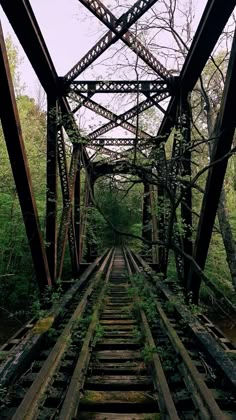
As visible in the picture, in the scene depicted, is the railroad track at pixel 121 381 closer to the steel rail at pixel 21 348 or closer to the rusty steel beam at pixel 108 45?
the steel rail at pixel 21 348

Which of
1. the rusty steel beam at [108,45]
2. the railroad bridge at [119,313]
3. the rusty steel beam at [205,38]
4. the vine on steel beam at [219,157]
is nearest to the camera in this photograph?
the railroad bridge at [119,313]

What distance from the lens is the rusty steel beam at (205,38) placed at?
4.12 meters

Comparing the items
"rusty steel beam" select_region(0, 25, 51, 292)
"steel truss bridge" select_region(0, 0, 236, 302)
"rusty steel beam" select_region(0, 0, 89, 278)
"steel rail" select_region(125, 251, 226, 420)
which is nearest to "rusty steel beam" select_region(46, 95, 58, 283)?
"steel truss bridge" select_region(0, 0, 236, 302)

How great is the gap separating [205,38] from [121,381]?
4823mm

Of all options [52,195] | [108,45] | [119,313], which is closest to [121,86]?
[108,45]

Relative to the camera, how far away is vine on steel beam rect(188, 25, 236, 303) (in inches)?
140

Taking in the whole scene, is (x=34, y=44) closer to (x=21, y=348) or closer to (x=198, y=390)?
(x=21, y=348)

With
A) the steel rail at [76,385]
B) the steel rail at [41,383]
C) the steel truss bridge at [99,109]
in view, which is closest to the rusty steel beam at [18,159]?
the steel truss bridge at [99,109]

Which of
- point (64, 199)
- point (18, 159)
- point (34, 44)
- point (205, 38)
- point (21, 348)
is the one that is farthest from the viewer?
point (64, 199)

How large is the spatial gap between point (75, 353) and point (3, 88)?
3.07 metres

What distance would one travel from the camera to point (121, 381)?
256 centimetres

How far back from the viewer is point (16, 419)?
179 cm

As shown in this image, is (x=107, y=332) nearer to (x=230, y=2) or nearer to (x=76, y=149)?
(x=230, y=2)

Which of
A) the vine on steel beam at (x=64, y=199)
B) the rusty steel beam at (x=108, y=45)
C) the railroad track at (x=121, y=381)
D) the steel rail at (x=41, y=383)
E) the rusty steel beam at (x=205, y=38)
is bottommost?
the railroad track at (x=121, y=381)
